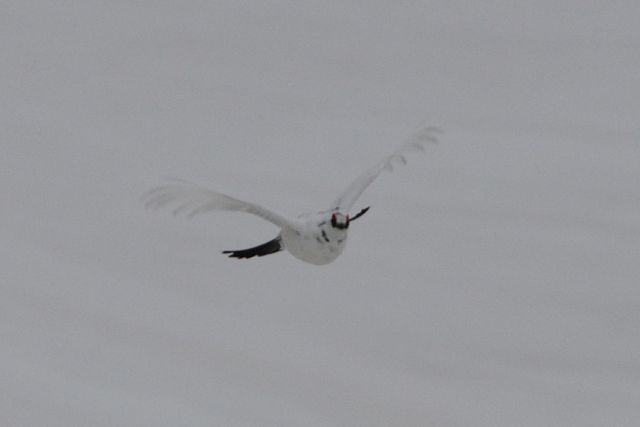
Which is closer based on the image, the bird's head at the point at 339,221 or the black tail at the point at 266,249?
the bird's head at the point at 339,221

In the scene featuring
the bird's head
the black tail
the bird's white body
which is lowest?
the bird's white body

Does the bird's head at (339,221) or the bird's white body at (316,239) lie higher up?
the bird's head at (339,221)

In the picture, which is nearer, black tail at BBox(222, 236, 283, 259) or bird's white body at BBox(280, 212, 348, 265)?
bird's white body at BBox(280, 212, 348, 265)

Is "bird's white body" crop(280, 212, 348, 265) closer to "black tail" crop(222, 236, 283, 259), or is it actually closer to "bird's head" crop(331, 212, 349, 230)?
"bird's head" crop(331, 212, 349, 230)

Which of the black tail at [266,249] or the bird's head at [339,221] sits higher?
the black tail at [266,249]

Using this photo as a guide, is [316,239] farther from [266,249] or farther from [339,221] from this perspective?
[266,249]

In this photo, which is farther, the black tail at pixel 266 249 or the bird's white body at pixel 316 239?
the black tail at pixel 266 249

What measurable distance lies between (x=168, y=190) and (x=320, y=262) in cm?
49

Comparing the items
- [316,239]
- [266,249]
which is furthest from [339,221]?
[266,249]

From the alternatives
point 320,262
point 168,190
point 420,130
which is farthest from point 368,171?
point 168,190

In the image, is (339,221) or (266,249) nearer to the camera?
(339,221)

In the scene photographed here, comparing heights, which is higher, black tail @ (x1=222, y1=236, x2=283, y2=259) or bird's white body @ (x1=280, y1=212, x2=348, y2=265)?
black tail @ (x1=222, y1=236, x2=283, y2=259)

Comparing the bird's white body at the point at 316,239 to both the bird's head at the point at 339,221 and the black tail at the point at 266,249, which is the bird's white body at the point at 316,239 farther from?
the black tail at the point at 266,249

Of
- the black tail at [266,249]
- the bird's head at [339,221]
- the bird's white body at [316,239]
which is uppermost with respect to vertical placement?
the black tail at [266,249]
